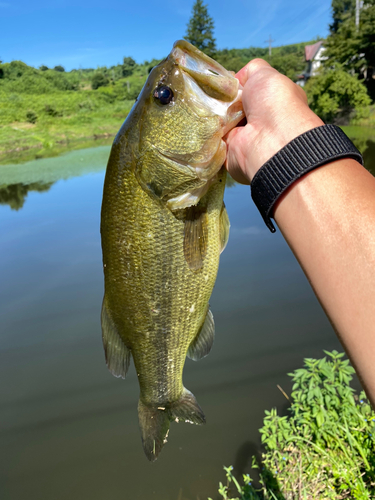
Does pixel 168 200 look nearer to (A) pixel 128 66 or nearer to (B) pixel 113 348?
(B) pixel 113 348

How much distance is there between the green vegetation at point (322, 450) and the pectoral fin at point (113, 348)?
1.30 m

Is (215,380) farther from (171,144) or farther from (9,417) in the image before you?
(171,144)

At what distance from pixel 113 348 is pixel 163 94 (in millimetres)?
1284

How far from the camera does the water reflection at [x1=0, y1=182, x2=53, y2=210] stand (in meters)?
11.9

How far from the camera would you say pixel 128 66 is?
7556 cm

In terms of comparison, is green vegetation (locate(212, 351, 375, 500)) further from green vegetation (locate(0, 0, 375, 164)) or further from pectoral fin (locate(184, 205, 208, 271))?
green vegetation (locate(0, 0, 375, 164))

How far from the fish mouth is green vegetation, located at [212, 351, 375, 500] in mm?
1966

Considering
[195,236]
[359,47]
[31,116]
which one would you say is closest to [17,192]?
[195,236]

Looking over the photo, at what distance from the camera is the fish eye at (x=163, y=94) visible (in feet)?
5.12

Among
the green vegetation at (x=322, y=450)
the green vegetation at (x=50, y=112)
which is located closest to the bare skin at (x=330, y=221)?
the green vegetation at (x=322, y=450)

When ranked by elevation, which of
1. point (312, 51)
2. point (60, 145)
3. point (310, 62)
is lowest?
point (60, 145)

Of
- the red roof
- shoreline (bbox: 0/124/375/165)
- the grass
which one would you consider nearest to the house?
the red roof

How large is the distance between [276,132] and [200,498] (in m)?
3.09

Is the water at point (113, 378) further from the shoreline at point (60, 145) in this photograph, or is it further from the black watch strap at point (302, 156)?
the shoreline at point (60, 145)
